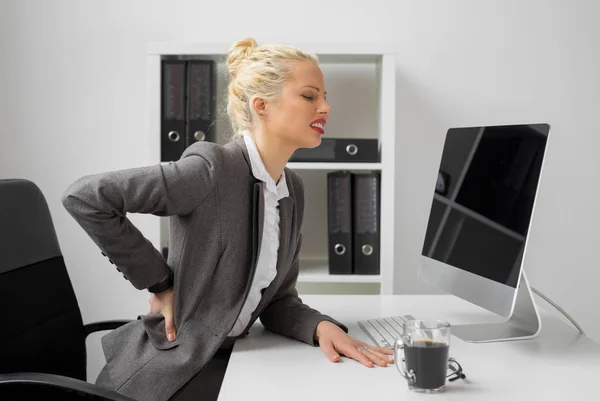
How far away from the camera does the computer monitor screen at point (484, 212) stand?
139cm

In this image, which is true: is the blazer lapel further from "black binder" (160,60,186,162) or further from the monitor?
"black binder" (160,60,186,162)

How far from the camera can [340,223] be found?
8.35 feet

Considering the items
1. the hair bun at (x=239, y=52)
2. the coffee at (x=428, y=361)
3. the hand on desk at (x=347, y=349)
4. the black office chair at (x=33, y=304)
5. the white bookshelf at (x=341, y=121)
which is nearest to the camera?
the coffee at (x=428, y=361)

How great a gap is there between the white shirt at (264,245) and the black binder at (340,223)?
96 cm

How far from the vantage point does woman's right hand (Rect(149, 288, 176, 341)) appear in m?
1.50

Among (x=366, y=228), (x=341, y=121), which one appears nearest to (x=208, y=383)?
(x=366, y=228)

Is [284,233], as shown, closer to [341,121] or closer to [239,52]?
[239,52]

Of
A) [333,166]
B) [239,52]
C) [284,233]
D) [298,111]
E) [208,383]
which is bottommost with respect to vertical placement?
[208,383]

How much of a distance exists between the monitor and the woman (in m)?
0.28

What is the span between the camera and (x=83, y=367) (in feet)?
5.71

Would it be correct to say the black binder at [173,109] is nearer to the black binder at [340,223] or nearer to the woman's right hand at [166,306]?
the black binder at [340,223]

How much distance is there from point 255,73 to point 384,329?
641mm

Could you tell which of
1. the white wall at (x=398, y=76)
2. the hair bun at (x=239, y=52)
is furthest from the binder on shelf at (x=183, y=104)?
the hair bun at (x=239, y=52)

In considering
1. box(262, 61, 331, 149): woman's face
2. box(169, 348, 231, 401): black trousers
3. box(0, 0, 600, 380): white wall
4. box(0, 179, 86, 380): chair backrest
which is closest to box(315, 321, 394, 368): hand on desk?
box(169, 348, 231, 401): black trousers
